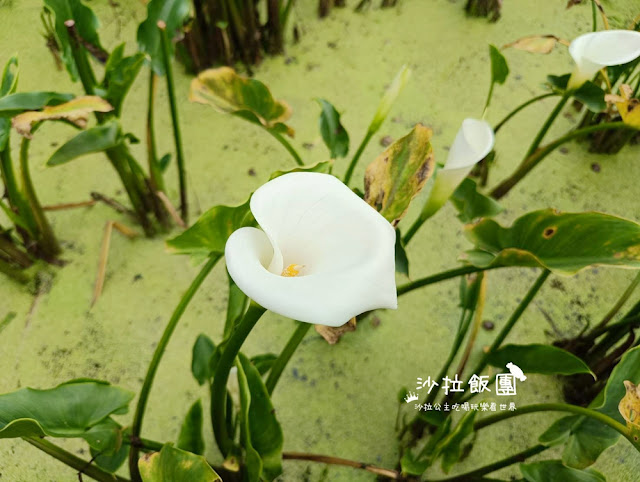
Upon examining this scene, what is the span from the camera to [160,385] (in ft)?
3.72

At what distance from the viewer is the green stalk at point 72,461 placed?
2.52 feet

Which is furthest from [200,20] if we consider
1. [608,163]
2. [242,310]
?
[608,163]

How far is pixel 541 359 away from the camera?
0.88 meters

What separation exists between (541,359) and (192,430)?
23.3 inches

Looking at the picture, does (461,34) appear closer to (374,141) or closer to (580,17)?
(580,17)

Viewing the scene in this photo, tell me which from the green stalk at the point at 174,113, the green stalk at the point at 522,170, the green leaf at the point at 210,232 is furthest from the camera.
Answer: the green stalk at the point at 522,170

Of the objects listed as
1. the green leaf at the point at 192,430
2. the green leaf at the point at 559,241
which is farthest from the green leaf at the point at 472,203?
the green leaf at the point at 192,430

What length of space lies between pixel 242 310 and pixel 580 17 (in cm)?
173

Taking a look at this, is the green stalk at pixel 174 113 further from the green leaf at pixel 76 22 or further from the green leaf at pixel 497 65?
the green leaf at pixel 497 65

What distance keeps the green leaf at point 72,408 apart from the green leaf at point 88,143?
1.47 feet

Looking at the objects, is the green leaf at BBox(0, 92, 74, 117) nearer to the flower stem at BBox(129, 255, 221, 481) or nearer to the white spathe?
the flower stem at BBox(129, 255, 221, 481)

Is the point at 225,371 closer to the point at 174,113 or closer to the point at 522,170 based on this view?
the point at 174,113

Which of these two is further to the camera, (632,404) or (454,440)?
(454,440)

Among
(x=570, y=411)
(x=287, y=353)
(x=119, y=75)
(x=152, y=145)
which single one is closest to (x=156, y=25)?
(x=119, y=75)
